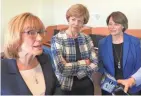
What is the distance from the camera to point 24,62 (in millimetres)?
1463

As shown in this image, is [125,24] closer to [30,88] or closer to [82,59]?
[82,59]

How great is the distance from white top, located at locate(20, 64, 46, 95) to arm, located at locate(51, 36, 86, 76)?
474mm

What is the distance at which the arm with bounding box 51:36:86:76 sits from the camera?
1.98 m

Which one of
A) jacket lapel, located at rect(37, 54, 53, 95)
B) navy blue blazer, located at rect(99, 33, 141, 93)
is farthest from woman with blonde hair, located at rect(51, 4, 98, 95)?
jacket lapel, located at rect(37, 54, 53, 95)

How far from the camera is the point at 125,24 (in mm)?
2211

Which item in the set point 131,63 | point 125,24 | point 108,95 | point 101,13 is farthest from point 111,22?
point 101,13

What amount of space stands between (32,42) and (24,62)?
16cm

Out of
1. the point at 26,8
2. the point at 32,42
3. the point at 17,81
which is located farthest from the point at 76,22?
the point at 26,8

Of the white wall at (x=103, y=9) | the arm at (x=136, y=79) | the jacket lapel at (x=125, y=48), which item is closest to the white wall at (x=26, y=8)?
the white wall at (x=103, y=9)

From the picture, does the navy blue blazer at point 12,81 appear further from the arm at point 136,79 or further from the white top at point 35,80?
the arm at point 136,79

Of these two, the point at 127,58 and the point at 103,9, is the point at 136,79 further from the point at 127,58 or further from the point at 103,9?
the point at 103,9

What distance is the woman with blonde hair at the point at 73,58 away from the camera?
2.00m

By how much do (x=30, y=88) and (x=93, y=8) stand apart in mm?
2640

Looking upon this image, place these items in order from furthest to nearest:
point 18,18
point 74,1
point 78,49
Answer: point 74,1
point 78,49
point 18,18
